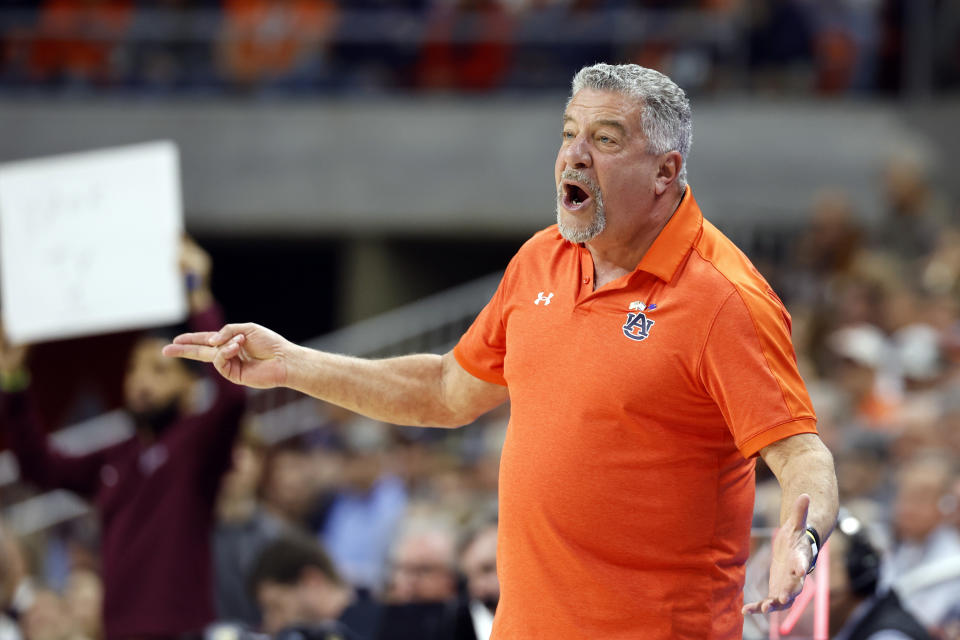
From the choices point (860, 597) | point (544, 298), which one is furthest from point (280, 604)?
point (544, 298)

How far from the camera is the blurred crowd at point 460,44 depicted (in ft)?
38.3

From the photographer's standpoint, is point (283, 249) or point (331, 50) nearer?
point (331, 50)

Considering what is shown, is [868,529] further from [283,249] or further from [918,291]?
[283,249]

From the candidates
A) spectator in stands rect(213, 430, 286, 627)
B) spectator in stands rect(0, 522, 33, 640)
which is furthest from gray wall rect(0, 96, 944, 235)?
spectator in stands rect(0, 522, 33, 640)

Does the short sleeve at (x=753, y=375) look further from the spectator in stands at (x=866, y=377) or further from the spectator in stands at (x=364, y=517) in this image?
the spectator in stands at (x=866, y=377)

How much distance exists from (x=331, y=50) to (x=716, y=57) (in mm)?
3347

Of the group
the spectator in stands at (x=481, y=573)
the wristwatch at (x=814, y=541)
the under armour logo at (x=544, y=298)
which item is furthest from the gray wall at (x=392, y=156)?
the wristwatch at (x=814, y=541)

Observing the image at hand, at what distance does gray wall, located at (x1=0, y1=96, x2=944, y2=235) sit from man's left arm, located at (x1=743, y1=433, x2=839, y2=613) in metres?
9.56

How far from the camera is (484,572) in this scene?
4738 millimetres

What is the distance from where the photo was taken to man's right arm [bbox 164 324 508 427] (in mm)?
3217

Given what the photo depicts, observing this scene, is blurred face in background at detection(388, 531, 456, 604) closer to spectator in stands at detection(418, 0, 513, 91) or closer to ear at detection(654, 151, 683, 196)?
ear at detection(654, 151, 683, 196)

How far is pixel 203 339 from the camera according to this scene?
10.5 ft

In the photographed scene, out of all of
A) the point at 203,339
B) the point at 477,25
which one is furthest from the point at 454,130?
the point at 203,339

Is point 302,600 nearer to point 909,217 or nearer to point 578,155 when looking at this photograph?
point 578,155
